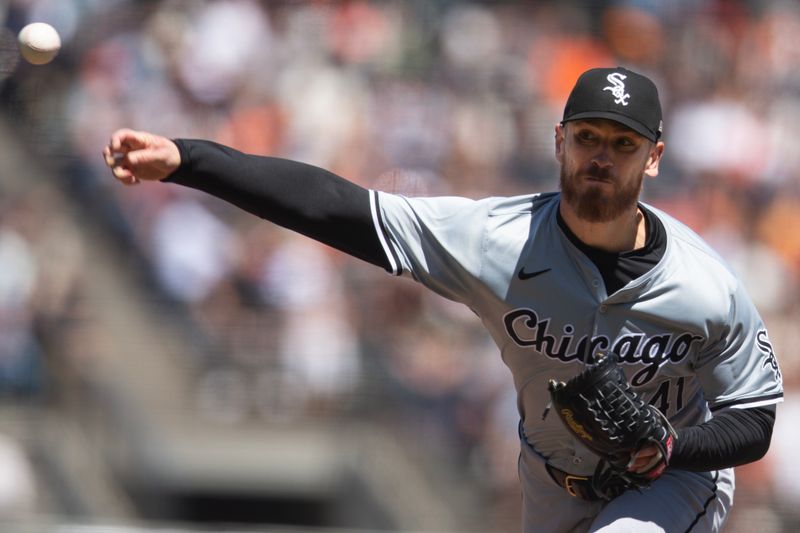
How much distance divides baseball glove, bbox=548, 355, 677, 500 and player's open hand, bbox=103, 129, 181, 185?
1232 mm

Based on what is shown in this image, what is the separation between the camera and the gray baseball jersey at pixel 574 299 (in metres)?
3.47

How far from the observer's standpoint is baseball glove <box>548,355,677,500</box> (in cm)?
322

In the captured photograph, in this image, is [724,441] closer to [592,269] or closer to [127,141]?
[592,269]

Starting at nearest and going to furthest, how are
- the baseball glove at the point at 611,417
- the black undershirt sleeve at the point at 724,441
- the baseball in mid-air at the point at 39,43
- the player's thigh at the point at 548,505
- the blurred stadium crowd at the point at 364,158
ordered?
the baseball glove at the point at 611,417
the black undershirt sleeve at the point at 724,441
the player's thigh at the point at 548,505
the baseball in mid-air at the point at 39,43
the blurred stadium crowd at the point at 364,158

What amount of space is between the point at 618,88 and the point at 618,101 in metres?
0.05

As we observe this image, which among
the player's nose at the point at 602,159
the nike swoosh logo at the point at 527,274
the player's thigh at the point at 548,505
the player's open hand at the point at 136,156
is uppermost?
the player's nose at the point at 602,159

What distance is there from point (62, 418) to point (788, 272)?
5.04m

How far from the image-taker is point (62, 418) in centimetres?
791

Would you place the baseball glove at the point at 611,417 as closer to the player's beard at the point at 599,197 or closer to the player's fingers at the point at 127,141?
the player's beard at the point at 599,197

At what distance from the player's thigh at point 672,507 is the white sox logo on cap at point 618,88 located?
1.15m

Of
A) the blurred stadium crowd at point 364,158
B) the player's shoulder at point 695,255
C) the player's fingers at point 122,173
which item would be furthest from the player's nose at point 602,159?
the blurred stadium crowd at point 364,158

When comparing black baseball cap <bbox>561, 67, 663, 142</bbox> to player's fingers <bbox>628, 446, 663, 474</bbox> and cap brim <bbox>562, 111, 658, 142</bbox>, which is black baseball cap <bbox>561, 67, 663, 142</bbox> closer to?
cap brim <bbox>562, 111, 658, 142</bbox>

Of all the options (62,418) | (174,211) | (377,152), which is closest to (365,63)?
(377,152)

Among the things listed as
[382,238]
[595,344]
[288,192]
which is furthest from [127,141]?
[595,344]
